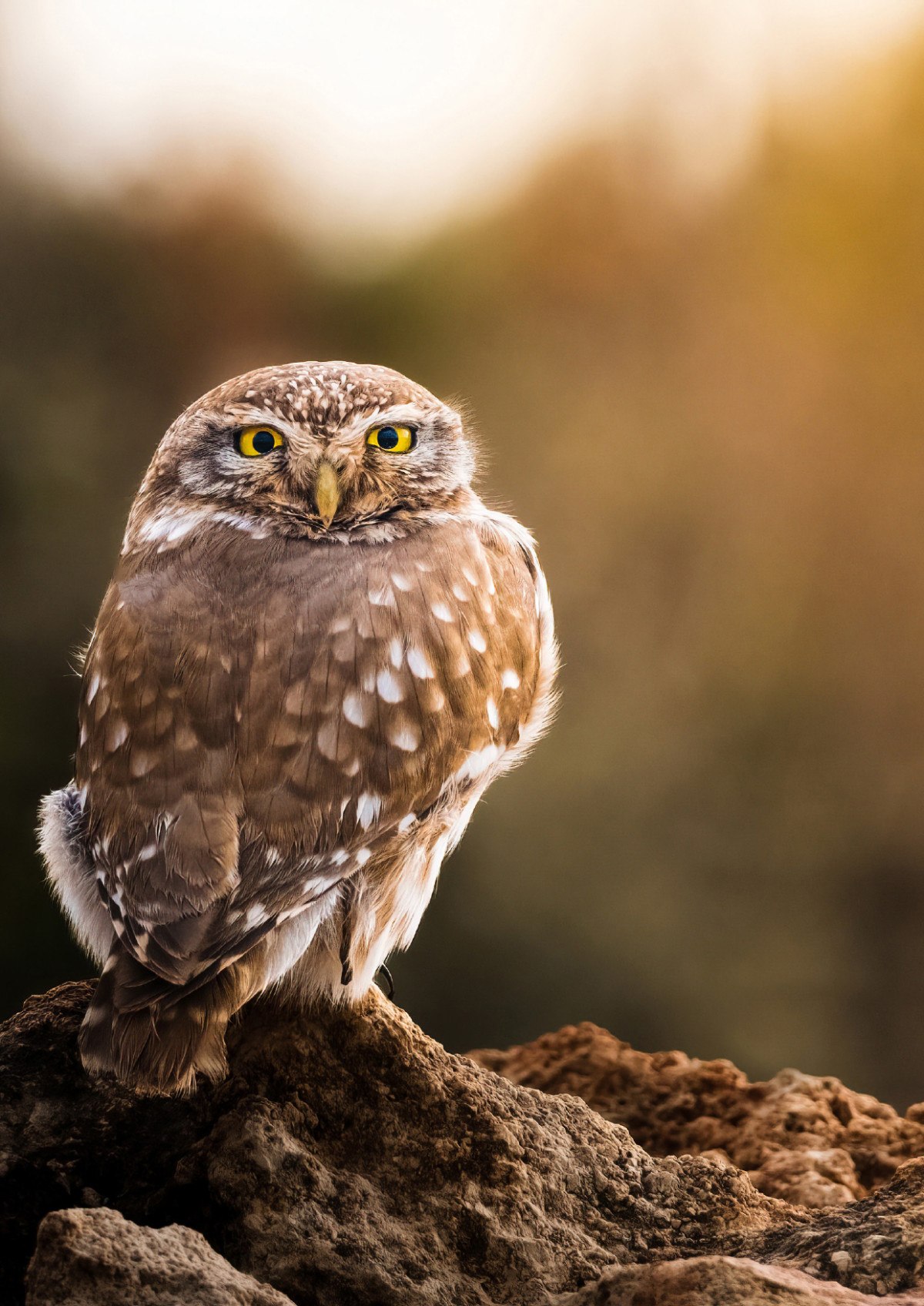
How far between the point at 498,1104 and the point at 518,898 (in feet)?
5.71

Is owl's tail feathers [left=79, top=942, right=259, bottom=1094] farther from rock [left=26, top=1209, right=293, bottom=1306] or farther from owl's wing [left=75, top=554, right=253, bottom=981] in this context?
rock [left=26, top=1209, right=293, bottom=1306]

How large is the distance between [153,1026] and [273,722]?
15.9 inches

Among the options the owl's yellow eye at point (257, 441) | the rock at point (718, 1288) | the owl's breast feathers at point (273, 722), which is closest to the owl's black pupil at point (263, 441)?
the owl's yellow eye at point (257, 441)

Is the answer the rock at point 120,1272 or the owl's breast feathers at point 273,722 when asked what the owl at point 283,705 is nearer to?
the owl's breast feathers at point 273,722

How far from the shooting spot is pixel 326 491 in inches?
65.8

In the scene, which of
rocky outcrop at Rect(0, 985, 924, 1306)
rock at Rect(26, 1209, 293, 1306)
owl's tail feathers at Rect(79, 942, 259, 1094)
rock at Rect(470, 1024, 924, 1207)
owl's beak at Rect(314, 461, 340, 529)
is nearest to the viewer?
rock at Rect(26, 1209, 293, 1306)

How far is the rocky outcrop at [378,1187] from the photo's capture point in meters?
1.30

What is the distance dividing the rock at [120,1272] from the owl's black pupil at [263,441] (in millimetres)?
1042

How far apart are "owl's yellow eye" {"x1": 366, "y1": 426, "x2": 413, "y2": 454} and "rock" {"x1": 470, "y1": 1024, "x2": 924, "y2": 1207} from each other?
1048 mm

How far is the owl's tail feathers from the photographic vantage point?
4.59 ft

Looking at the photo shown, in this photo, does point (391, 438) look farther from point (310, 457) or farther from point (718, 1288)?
point (718, 1288)

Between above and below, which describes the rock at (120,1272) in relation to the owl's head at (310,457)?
below

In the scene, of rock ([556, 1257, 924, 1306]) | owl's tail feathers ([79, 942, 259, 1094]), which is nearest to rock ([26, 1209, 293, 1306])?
owl's tail feathers ([79, 942, 259, 1094])

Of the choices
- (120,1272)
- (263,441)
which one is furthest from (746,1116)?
(263,441)
